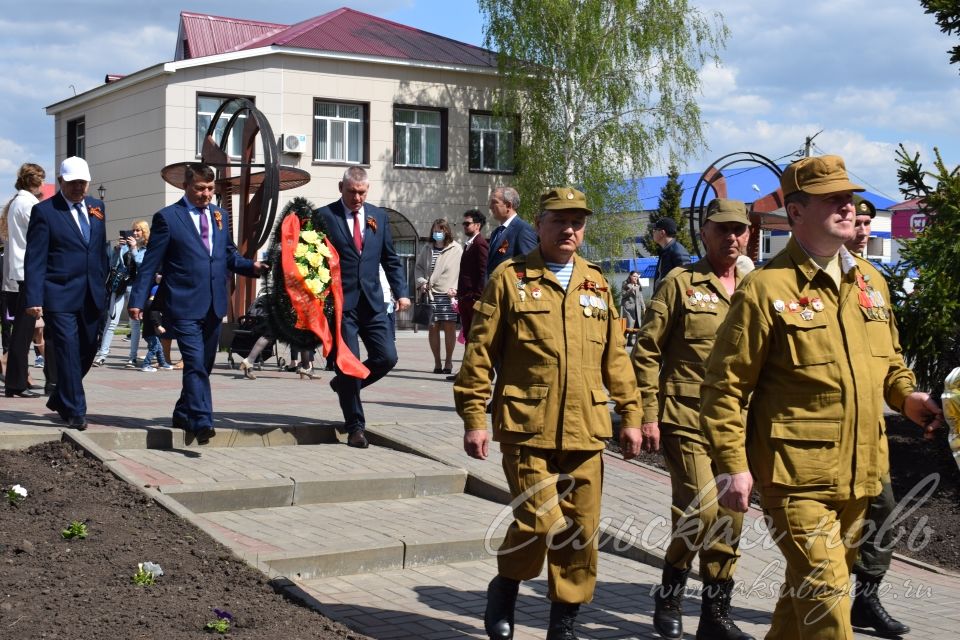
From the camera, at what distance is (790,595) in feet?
13.5

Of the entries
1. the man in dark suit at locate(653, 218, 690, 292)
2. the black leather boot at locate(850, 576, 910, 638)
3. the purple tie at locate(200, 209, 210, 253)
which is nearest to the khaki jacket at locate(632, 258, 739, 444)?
the black leather boot at locate(850, 576, 910, 638)

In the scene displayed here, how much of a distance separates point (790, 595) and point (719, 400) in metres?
0.72

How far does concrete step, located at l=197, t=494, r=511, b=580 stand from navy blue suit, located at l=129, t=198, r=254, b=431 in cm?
128

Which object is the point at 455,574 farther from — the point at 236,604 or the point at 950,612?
the point at 950,612

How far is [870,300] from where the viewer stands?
172 inches

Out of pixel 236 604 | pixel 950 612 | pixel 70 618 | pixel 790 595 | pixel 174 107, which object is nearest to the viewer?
pixel 790 595

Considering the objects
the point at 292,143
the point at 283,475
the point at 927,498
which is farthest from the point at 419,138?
the point at 283,475

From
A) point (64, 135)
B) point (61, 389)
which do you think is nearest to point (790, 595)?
point (61, 389)

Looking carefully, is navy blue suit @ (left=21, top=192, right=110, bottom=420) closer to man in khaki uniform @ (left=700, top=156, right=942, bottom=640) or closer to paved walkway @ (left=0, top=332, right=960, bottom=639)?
paved walkway @ (left=0, top=332, right=960, bottom=639)

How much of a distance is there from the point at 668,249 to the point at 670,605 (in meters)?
4.45

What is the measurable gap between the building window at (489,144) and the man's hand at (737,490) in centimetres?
3395

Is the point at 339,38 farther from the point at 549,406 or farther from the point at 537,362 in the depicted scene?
the point at 549,406

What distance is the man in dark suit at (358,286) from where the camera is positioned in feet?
28.9

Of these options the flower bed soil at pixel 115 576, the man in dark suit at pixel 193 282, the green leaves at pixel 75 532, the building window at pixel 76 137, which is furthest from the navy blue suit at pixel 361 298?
the building window at pixel 76 137
